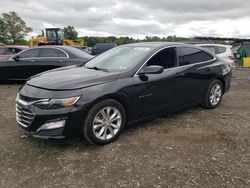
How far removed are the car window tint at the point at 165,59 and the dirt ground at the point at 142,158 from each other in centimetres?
111

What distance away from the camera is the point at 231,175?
290 cm

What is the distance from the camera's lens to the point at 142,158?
3254 mm

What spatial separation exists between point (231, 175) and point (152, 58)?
7.26 feet

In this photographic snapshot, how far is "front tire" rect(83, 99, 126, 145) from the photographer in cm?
341

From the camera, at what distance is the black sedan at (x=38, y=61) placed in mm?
8102

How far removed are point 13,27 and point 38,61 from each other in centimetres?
6655

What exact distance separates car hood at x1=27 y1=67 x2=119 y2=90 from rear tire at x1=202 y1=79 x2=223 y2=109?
2.54 metres

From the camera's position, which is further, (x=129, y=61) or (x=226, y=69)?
(x=226, y=69)

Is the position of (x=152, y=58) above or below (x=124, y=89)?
above

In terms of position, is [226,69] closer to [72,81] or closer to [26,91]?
[72,81]

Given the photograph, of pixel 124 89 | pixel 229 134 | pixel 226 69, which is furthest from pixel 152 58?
pixel 226 69

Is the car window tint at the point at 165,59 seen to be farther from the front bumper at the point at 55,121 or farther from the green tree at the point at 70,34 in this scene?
the green tree at the point at 70,34

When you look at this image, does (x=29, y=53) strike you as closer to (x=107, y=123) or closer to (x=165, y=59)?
(x=165, y=59)

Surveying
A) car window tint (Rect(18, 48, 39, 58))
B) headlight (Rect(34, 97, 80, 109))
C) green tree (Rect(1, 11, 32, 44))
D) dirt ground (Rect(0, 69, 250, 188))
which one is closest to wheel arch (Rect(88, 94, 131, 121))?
headlight (Rect(34, 97, 80, 109))
